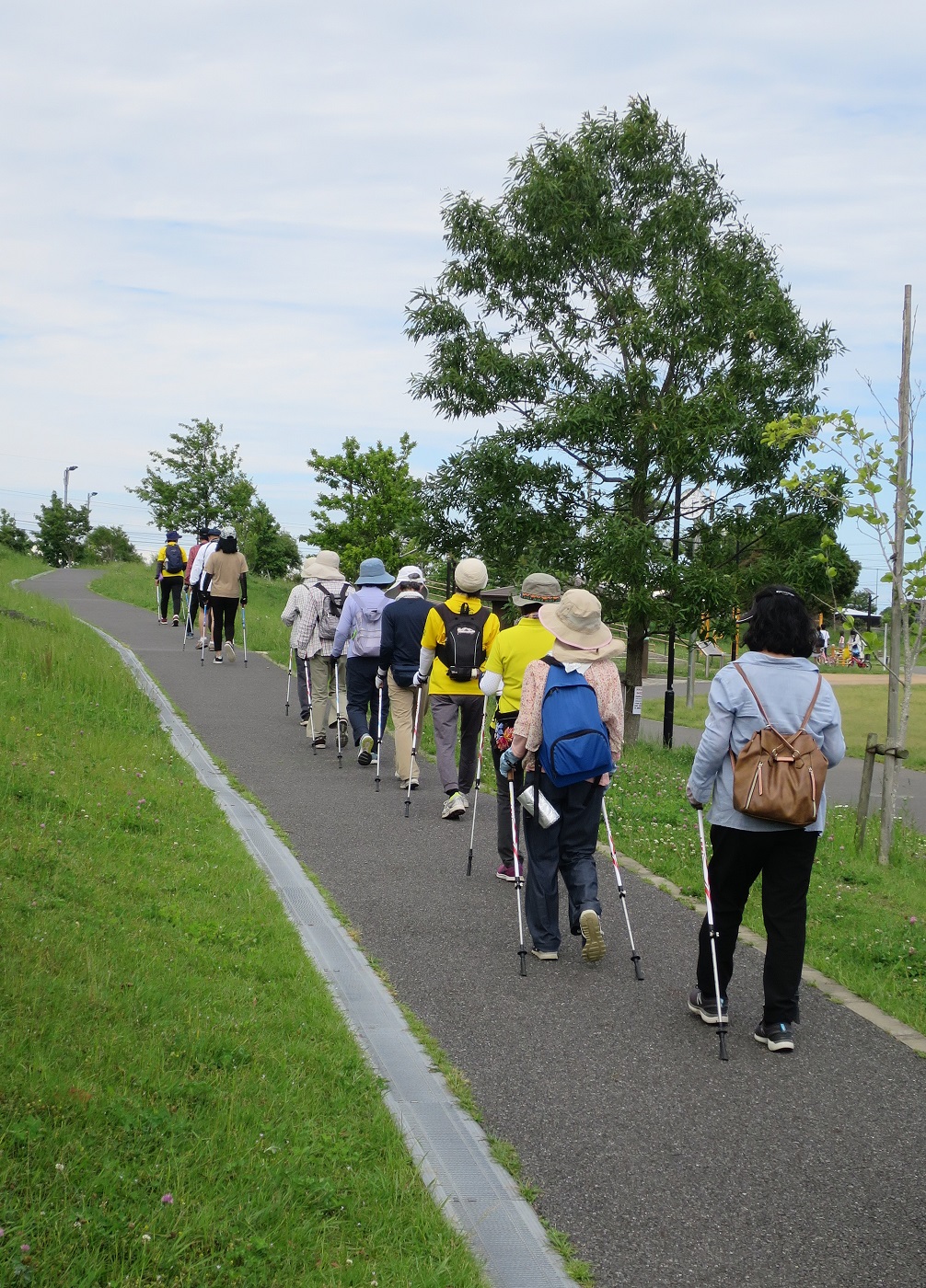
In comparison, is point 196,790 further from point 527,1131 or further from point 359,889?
point 527,1131

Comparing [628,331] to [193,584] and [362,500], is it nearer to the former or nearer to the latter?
[193,584]

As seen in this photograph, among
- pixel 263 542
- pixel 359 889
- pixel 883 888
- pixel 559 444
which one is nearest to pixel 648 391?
pixel 559 444

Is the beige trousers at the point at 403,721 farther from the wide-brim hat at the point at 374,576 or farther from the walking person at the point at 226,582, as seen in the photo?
the walking person at the point at 226,582

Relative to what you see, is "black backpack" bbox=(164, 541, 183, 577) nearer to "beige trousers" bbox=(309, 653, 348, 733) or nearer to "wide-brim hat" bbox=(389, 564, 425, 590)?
"beige trousers" bbox=(309, 653, 348, 733)

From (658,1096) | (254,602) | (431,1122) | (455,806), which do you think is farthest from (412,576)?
(254,602)

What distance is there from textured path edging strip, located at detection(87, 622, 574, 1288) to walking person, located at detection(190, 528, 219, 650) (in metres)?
13.8

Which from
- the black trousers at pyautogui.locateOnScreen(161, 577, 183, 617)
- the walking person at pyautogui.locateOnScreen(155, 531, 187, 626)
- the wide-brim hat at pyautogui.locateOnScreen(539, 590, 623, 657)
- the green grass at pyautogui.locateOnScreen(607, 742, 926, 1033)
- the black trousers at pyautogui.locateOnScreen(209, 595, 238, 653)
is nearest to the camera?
the wide-brim hat at pyautogui.locateOnScreen(539, 590, 623, 657)

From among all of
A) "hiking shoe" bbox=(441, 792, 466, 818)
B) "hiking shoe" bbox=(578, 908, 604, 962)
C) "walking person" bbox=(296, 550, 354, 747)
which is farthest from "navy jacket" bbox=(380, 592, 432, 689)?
"hiking shoe" bbox=(578, 908, 604, 962)

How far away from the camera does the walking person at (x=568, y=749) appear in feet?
20.7

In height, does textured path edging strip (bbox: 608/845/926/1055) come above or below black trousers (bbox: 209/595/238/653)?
below

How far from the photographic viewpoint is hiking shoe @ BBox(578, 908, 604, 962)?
242 inches

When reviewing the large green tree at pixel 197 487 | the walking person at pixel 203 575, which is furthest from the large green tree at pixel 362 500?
the walking person at pixel 203 575

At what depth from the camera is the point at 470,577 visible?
9812 mm

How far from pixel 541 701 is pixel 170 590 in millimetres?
21081
